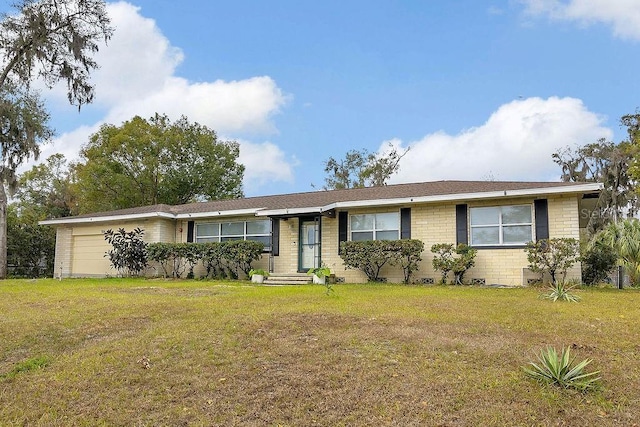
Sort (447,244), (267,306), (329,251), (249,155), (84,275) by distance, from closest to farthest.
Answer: (267,306), (447,244), (329,251), (84,275), (249,155)

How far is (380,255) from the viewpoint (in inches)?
524

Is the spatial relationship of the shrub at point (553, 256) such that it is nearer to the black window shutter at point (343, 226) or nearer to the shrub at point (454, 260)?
the shrub at point (454, 260)

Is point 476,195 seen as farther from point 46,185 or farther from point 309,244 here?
point 46,185

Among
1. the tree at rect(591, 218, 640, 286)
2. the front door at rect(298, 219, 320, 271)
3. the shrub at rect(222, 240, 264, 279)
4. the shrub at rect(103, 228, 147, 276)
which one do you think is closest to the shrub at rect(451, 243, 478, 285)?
the tree at rect(591, 218, 640, 286)

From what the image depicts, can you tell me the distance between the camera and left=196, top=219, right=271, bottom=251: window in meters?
16.3

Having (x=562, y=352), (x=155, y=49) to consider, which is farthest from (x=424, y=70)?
(x=562, y=352)

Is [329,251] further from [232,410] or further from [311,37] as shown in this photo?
[232,410]

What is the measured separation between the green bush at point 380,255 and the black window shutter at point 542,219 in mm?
3142

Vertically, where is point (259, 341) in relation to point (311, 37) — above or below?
below

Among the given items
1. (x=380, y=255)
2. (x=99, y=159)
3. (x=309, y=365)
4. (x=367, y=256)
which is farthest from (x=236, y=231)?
(x=99, y=159)

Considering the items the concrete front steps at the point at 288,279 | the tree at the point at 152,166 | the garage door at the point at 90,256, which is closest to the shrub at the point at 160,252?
the garage door at the point at 90,256

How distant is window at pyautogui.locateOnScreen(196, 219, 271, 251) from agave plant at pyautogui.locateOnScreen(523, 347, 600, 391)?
12.3 m

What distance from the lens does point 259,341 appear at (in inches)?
217

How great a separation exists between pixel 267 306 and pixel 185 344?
102 inches
